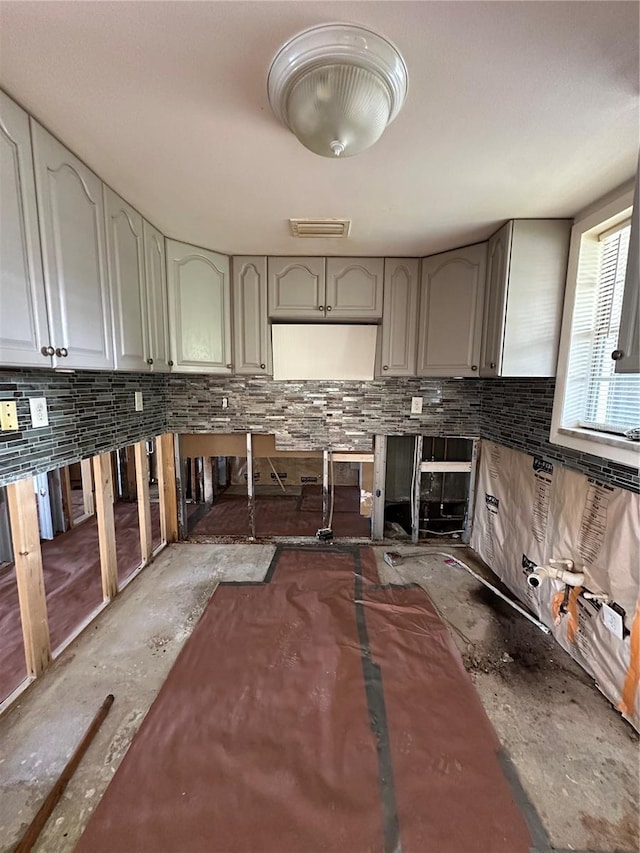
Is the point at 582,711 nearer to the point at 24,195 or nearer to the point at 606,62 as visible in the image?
the point at 606,62

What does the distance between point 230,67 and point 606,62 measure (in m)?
0.98

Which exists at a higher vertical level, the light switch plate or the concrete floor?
the light switch plate

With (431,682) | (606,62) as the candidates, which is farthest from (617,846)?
(606,62)

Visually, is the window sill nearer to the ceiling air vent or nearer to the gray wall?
the gray wall

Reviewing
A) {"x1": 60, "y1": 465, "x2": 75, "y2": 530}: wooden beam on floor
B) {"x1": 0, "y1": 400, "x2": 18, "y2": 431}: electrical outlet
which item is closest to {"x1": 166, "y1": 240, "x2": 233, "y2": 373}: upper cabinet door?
{"x1": 0, "y1": 400, "x2": 18, "y2": 431}: electrical outlet

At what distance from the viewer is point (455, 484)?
3.30 meters

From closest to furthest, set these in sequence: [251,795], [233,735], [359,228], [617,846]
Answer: [617,846] < [251,795] < [233,735] < [359,228]

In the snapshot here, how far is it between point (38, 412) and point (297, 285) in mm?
1717

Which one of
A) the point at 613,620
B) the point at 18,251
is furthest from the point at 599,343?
the point at 18,251

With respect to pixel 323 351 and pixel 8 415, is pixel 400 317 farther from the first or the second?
pixel 8 415

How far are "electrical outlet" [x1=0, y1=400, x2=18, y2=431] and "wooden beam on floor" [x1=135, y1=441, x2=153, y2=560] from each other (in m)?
1.00

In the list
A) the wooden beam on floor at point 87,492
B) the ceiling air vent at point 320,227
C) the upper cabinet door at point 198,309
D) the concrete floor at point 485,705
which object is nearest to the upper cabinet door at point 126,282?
the upper cabinet door at point 198,309

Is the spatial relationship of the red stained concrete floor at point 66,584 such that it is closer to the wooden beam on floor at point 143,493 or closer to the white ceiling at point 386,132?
the wooden beam on floor at point 143,493

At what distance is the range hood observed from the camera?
2.47 metres
